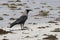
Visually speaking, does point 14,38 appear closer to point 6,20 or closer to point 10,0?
point 6,20

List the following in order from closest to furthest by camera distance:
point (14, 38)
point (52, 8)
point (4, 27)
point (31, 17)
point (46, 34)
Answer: point (14, 38)
point (46, 34)
point (4, 27)
point (31, 17)
point (52, 8)

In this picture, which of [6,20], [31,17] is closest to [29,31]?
[6,20]

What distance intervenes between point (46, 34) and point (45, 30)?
53.8 inches

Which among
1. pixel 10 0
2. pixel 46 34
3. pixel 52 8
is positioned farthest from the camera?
pixel 10 0

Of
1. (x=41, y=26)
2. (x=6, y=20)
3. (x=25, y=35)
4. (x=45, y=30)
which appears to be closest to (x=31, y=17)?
(x=6, y=20)

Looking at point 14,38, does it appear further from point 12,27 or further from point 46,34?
point 12,27

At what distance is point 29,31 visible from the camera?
1752 cm

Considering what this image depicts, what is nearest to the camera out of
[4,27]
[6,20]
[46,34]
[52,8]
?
[46,34]

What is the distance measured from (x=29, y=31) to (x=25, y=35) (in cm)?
132

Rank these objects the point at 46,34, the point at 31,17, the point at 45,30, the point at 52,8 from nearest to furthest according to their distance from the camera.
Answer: the point at 46,34 < the point at 45,30 < the point at 31,17 < the point at 52,8

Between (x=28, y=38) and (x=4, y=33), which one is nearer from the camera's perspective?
(x=28, y=38)

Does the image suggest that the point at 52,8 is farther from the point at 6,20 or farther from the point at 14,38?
the point at 14,38

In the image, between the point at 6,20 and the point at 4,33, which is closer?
the point at 4,33

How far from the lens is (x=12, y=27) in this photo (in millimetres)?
18719
